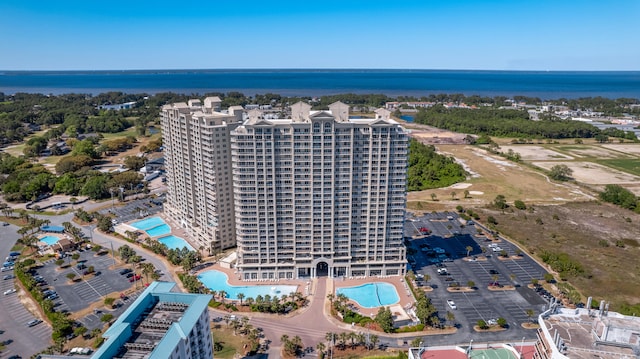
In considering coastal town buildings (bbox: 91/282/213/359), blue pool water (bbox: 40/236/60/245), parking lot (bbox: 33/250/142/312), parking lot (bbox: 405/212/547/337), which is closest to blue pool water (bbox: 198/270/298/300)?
parking lot (bbox: 33/250/142/312)

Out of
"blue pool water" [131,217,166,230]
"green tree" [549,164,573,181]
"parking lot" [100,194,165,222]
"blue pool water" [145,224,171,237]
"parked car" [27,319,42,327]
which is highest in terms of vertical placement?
"green tree" [549,164,573,181]

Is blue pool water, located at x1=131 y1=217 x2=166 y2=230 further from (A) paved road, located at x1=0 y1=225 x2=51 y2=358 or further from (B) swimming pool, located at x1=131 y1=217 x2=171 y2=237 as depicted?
(A) paved road, located at x1=0 y1=225 x2=51 y2=358

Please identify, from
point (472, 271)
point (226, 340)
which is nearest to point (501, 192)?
point (472, 271)

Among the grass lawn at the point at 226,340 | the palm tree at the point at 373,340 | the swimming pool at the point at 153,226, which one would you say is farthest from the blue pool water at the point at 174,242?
the palm tree at the point at 373,340

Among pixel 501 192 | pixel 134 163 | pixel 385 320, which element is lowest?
pixel 385 320

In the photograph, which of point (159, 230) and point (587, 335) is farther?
point (159, 230)

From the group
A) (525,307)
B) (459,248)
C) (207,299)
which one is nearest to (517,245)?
(459,248)

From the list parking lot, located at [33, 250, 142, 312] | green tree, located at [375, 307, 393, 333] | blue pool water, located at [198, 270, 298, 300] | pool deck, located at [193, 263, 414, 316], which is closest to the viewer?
green tree, located at [375, 307, 393, 333]

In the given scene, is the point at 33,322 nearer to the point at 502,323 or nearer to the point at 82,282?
the point at 82,282
